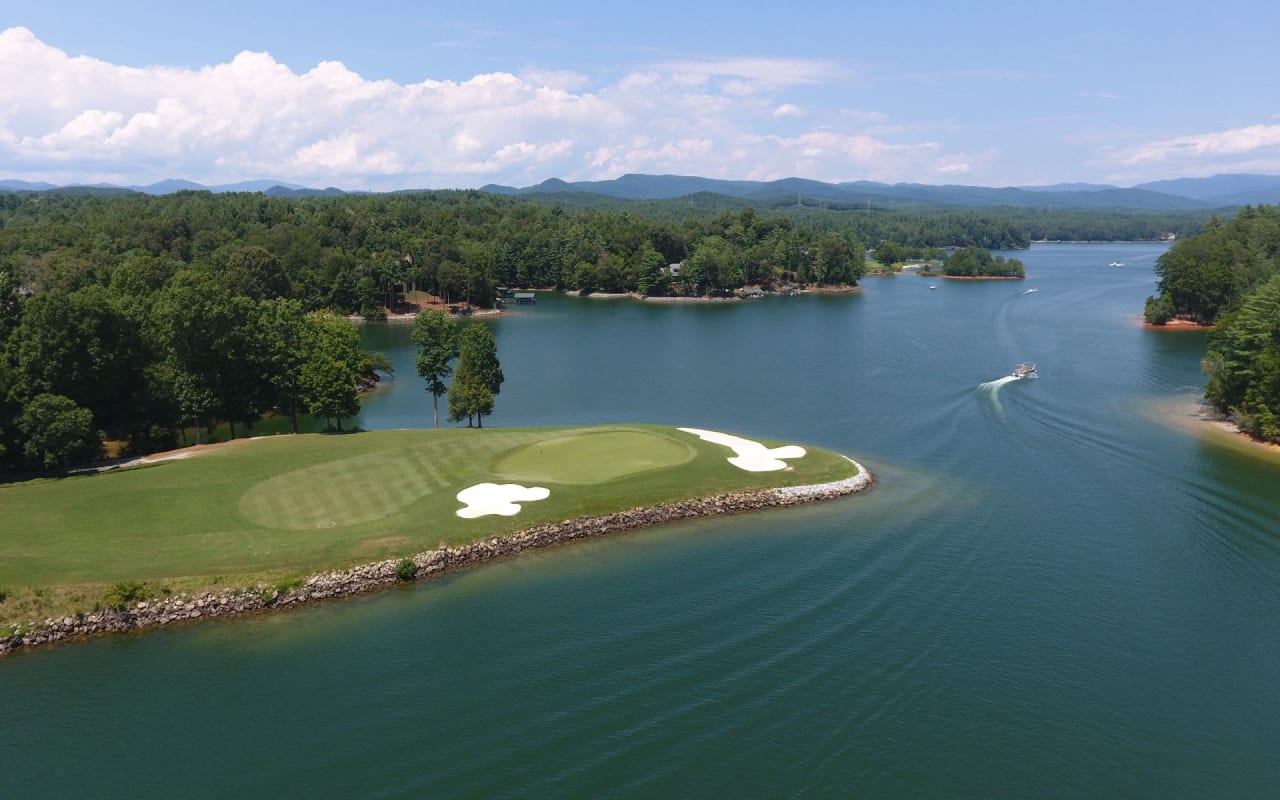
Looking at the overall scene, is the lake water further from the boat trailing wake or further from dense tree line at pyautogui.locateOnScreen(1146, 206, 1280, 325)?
dense tree line at pyautogui.locateOnScreen(1146, 206, 1280, 325)

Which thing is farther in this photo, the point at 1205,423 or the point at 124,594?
the point at 1205,423

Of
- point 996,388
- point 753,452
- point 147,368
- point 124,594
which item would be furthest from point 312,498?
point 996,388

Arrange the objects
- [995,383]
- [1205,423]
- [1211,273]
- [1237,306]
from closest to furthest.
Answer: [1205,423] < [995,383] < [1237,306] < [1211,273]

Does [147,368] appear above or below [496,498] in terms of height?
above

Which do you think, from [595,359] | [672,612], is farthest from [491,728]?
[595,359]

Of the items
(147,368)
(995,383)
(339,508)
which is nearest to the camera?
(339,508)

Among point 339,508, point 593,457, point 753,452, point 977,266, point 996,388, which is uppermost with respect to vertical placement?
point 977,266

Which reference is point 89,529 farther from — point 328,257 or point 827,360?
point 328,257

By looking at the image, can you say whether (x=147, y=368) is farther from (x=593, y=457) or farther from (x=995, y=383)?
(x=995, y=383)
